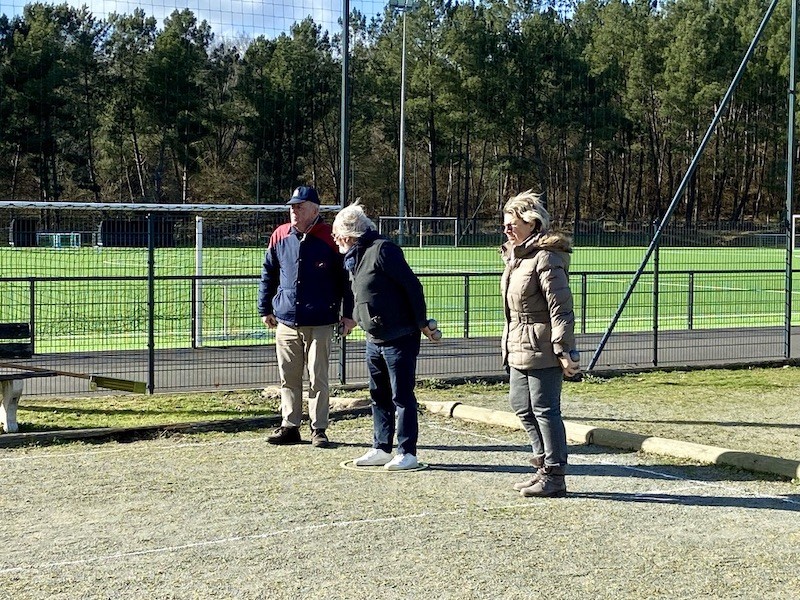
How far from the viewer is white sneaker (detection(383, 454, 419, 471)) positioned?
778 cm

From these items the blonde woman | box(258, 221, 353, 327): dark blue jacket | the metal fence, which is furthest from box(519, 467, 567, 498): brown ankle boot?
the metal fence

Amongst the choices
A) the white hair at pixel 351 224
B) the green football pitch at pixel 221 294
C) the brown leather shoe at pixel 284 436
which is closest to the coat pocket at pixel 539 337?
the white hair at pixel 351 224

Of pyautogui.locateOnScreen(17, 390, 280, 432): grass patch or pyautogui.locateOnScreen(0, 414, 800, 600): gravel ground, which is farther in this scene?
pyautogui.locateOnScreen(17, 390, 280, 432): grass patch

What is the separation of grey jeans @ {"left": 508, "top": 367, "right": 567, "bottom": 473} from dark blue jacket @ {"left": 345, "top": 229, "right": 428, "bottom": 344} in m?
0.95

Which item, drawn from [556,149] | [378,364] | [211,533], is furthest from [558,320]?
[556,149]

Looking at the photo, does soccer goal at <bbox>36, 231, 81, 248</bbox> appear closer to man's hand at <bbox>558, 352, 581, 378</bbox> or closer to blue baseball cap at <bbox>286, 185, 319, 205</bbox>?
blue baseball cap at <bbox>286, 185, 319, 205</bbox>

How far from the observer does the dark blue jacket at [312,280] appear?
8523mm

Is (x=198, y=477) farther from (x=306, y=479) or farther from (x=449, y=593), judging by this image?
(x=449, y=593)

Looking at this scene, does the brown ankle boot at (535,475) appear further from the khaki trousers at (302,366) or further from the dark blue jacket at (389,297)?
the khaki trousers at (302,366)

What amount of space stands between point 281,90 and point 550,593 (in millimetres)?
59080

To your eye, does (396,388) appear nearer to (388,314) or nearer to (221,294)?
(388,314)

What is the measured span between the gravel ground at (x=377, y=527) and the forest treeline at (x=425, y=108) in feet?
160

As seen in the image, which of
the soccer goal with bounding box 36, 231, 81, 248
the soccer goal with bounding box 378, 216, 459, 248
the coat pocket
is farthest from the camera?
the soccer goal with bounding box 36, 231, 81, 248

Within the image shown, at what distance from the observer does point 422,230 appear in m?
15.1
